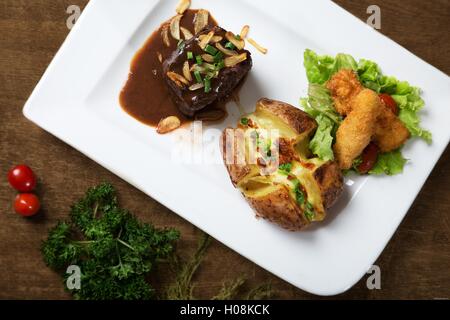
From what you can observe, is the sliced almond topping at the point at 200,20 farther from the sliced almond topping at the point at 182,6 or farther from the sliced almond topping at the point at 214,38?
the sliced almond topping at the point at 214,38

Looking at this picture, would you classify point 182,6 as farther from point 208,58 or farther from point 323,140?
point 323,140

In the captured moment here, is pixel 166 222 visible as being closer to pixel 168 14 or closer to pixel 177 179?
pixel 177 179

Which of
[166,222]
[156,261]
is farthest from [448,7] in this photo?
[156,261]

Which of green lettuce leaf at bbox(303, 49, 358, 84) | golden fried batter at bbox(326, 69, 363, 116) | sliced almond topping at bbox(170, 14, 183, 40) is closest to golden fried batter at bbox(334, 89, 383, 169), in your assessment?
golden fried batter at bbox(326, 69, 363, 116)
